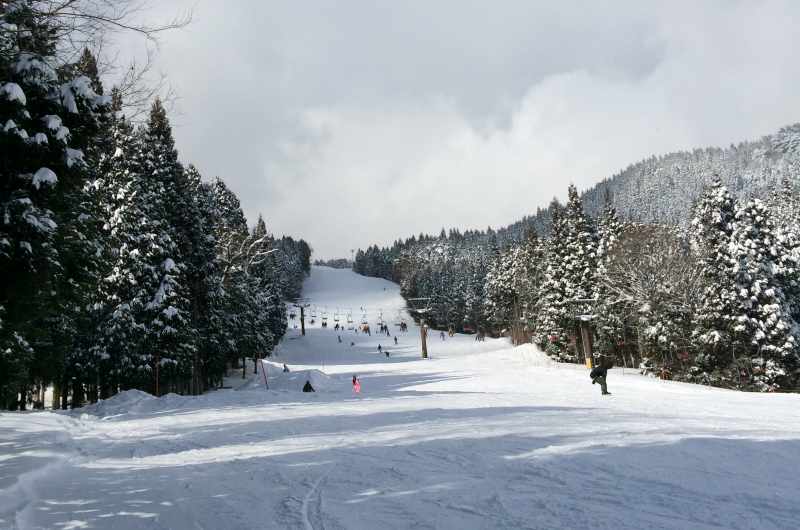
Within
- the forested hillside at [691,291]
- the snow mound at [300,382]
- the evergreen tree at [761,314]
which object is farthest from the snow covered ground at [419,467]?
the forested hillside at [691,291]

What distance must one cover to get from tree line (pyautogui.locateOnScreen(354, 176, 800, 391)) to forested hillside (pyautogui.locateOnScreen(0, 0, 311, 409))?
26.2 m

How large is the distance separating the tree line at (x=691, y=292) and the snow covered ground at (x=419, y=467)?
15.8m

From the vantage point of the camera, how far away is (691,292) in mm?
36219

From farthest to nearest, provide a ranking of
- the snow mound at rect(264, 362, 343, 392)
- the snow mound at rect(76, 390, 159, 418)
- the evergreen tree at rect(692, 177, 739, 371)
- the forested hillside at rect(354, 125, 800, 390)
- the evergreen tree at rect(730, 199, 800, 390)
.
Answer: the evergreen tree at rect(692, 177, 739, 371) → the forested hillside at rect(354, 125, 800, 390) → the snow mound at rect(264, 362, 343, 392) → the evergreen tree at rect(730, 199, 800, 390) → the snow mound at rect(76, 390, 159, 418)

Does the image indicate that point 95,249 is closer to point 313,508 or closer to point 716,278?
point 313,508

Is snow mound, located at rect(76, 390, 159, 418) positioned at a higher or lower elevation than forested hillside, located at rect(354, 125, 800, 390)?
lower

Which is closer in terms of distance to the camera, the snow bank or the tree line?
the snow bank

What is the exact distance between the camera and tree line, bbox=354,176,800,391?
102ft

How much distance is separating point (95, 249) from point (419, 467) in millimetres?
12708

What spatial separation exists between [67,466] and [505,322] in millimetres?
82131

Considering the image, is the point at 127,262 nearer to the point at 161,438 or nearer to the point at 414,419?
the point at 161,438

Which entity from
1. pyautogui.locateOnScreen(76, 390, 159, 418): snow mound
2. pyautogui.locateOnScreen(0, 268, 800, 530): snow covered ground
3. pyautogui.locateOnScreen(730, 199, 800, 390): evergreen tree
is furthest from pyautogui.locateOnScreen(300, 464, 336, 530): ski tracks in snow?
pyautogui.locateOnScreen(730, 199, 800, 390): evergreen tree

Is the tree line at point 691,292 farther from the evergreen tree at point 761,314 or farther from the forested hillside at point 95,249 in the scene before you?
the forested hillside at point 95,249

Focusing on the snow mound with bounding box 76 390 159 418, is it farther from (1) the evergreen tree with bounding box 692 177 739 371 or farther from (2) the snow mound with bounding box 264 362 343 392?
(1) the evergreen tree with bounding box 692 177 739 371
